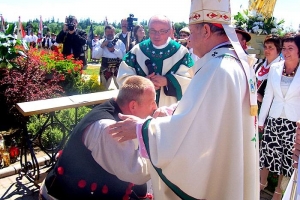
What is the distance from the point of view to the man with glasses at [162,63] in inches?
147

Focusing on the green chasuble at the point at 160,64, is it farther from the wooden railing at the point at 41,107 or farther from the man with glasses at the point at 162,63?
the wooden railing at the point at 41,107

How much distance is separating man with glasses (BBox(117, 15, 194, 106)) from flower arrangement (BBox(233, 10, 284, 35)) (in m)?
2.63

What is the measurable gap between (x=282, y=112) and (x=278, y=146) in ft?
1.32

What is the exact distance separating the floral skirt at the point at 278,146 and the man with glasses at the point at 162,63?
1.13 metres

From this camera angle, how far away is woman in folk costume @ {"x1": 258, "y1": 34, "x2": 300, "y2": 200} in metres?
3.59

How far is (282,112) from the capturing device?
368cm

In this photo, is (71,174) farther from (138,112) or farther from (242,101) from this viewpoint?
(242,101)

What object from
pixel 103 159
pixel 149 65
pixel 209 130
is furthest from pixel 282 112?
pixel 103 159

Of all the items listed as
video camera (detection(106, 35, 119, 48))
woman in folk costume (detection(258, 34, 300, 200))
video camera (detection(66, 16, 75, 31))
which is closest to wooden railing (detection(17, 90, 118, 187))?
woman in folk costume (detection(258, 34, 300, 200))

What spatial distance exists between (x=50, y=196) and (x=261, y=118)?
2694mm

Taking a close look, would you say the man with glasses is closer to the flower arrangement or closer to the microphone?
the microphone

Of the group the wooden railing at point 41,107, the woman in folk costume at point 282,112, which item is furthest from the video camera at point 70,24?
the woman in folk costume at point 282,112

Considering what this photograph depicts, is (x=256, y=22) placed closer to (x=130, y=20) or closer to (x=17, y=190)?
(x=130, y=20)

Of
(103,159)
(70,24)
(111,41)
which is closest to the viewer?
(103,159)
